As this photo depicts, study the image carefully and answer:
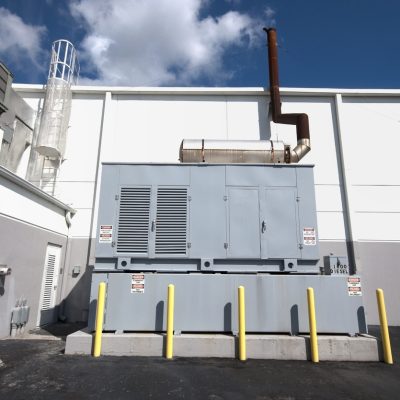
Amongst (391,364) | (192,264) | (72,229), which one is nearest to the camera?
(391,364)

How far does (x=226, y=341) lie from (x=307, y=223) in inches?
108

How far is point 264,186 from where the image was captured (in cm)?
610

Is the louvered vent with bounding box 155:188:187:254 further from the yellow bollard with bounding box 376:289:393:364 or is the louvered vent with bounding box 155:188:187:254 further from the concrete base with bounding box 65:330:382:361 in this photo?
the yellow bollard with bounding box 376:289:393:364

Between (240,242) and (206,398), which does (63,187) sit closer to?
(240,242)

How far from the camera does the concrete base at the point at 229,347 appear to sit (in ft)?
16.2

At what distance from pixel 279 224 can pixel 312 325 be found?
192 centimetres


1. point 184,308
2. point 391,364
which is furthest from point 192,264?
point 391,364

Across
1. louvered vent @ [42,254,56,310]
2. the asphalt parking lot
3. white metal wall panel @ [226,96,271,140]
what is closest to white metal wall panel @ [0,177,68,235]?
louvered vent @ [42,254,56,310]

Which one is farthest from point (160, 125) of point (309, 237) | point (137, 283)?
point (309, 237)

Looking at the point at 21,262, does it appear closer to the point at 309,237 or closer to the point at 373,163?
the point at 309,237

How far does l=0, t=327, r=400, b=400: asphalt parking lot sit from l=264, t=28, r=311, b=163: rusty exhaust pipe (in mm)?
5594

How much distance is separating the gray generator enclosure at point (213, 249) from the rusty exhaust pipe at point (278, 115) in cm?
272

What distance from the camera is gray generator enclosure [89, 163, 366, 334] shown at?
17.3ft

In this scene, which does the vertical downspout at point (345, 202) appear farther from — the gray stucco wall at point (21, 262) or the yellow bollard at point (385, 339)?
the gray stucco wall at point (21, 262)
